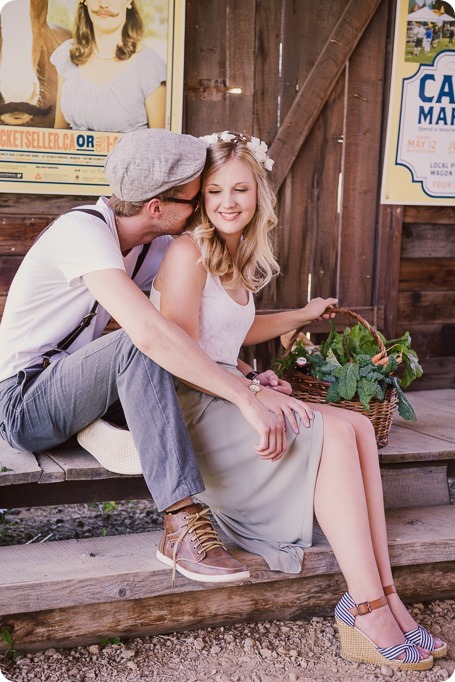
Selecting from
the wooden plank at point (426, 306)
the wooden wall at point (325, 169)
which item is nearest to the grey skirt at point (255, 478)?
the wooden wall at point (325, 169)

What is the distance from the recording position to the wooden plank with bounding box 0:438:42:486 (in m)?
3.01

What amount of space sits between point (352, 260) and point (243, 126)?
1039 mm

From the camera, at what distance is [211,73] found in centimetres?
450

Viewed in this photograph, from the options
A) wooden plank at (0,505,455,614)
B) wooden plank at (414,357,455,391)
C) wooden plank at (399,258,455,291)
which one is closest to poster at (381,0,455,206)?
wooden plank at (399,258,455,291)

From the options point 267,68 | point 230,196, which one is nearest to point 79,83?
point 267,68

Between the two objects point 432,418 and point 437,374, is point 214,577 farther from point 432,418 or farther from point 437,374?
point 437,374

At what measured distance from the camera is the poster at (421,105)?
484 cm

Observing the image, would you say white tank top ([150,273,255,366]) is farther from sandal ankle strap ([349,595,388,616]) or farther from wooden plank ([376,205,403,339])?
wooden plank ([376,205,403,339])

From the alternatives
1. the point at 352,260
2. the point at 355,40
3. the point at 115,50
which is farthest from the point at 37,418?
the point at 355,40

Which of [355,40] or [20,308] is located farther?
[355,40]

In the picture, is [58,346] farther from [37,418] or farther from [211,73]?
[211,73]

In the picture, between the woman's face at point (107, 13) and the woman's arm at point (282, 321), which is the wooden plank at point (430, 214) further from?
the woman's face at point (107, 13)

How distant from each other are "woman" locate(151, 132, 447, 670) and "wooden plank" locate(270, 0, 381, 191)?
1.50 m

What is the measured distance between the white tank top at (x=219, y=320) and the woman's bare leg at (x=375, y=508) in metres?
0.46
